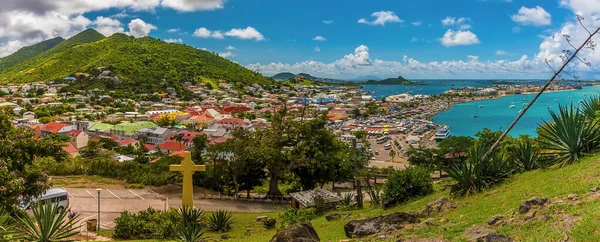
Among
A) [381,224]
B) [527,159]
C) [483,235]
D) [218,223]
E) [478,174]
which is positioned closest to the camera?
[483,235]

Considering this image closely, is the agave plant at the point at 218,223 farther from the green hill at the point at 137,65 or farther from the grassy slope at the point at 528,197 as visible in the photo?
the green hill at the point at 137,65

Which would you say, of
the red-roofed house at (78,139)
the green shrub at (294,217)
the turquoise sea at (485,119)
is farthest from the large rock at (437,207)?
the turquoise sea at (485,119)

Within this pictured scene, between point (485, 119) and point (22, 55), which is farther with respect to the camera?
point (22, 55)

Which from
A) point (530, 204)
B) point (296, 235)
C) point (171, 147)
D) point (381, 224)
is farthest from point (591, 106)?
point (171, 147)

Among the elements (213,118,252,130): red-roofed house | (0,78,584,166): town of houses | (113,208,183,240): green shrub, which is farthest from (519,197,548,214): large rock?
(213,118,252,130): red-roofed house

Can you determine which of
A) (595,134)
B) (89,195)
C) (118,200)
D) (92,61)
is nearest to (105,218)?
(118,200)

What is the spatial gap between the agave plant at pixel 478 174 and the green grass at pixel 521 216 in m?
0.27

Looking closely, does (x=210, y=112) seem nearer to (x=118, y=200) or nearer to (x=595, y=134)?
(x=118, y=200)

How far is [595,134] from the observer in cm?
830

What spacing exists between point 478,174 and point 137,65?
125375 millimetres

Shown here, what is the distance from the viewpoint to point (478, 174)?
320 inches

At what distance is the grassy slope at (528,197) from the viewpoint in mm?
4414

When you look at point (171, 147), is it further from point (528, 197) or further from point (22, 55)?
point (22, 55)

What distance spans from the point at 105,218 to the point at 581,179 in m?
13.3
